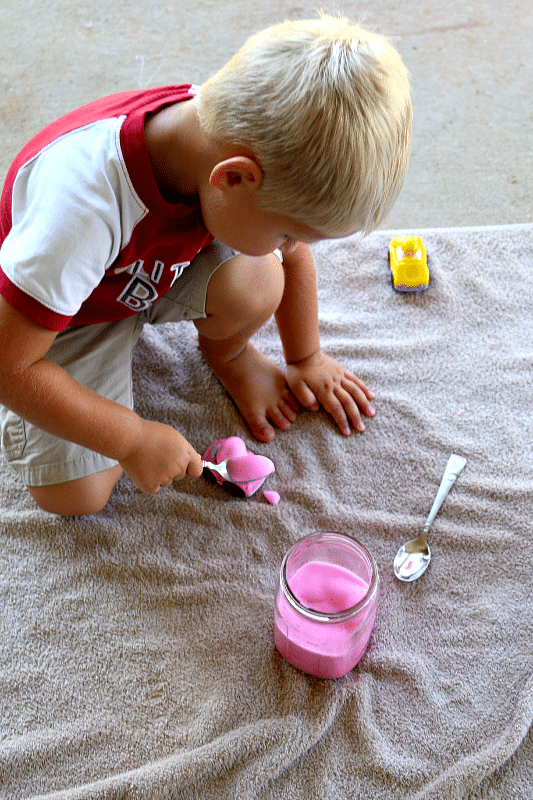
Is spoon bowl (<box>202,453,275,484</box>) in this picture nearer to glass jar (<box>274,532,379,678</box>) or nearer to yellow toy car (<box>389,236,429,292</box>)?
glass jar (<box>274,532,379,678</box>)

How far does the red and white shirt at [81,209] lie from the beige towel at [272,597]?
331 millimetres

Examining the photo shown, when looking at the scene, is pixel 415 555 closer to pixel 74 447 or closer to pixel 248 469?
pixel 248 469

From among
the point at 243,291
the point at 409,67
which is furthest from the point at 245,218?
the point at 409,67

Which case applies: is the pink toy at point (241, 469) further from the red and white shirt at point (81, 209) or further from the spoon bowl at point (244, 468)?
the red and white shirt at point (81, 209)

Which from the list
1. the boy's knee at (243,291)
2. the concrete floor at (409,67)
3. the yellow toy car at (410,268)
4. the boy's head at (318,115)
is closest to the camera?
the boy's head at (318,115)

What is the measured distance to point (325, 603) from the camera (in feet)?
2.43

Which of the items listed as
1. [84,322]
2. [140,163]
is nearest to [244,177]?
[140,163]

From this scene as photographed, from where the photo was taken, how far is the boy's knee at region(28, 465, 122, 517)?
34.2 inches

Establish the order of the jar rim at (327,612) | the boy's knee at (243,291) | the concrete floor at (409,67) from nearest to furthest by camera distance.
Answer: the jar rim at (327,612) < the boy's knee at (243,291) < the concrete floor at (409,67)

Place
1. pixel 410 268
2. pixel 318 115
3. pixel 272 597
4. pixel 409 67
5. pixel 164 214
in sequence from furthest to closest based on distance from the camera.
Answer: pixel 409 67 < pixel 410 268 < pixel 272 597 < pixel 164 214 < pixel 318 115

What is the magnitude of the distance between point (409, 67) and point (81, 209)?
116 cm

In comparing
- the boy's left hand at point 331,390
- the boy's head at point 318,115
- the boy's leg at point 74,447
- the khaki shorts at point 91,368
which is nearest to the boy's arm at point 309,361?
the boy's left hand at point 331,390

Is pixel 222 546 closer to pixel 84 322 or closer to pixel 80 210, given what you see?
pixel 84 322

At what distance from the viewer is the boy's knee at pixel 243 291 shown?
888 mm
